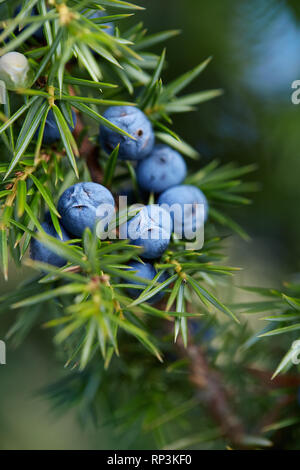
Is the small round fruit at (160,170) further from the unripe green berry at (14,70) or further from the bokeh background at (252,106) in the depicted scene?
the bokeh background at (252,106)

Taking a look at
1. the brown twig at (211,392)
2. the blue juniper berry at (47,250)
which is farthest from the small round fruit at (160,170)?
the brown twig at (211,392)

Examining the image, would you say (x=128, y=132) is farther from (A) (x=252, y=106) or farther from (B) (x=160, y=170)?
(A) (x=252, y=106)

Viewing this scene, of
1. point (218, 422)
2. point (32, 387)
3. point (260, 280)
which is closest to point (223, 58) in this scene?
point (260, 280)

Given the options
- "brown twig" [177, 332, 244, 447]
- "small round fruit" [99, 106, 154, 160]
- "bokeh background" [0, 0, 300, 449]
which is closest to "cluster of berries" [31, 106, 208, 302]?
"small round fruit" [99, 106, 154, 160]

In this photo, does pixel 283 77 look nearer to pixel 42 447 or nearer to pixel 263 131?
pixel 263 131

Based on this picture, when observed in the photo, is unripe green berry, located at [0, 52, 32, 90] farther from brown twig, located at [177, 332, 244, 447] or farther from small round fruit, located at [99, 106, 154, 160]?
brown twig, located at [177, 332, 244, 447]

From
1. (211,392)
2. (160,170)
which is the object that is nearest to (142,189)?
(160,170)
